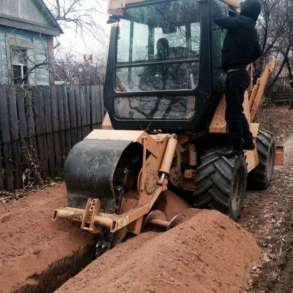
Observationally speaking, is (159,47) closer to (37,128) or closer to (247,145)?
(247,145)

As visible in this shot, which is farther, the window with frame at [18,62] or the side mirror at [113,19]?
the window with frame at [18,62]

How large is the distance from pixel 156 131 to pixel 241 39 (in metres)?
1.49

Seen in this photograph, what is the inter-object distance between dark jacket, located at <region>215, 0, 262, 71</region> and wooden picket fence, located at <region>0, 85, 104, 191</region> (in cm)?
380

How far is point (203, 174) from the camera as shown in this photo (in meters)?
5.32

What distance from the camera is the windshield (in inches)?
210

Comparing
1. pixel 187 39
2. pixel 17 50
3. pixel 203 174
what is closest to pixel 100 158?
pixel 203 174

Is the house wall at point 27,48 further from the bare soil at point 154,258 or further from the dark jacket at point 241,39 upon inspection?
the bare soil at point 154,258

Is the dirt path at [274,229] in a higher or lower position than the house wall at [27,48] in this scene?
lower

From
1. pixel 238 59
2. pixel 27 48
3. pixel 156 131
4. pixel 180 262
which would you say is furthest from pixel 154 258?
pixel 27 48

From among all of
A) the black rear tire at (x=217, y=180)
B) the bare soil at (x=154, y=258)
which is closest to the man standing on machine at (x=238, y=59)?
the black rear tire at (x=217, y=180)

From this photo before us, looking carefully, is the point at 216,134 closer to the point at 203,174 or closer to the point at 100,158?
the point at 203,174

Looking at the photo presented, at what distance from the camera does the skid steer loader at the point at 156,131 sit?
4.55 m

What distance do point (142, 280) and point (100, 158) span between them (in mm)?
1486

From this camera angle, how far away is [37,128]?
26.3 ft
